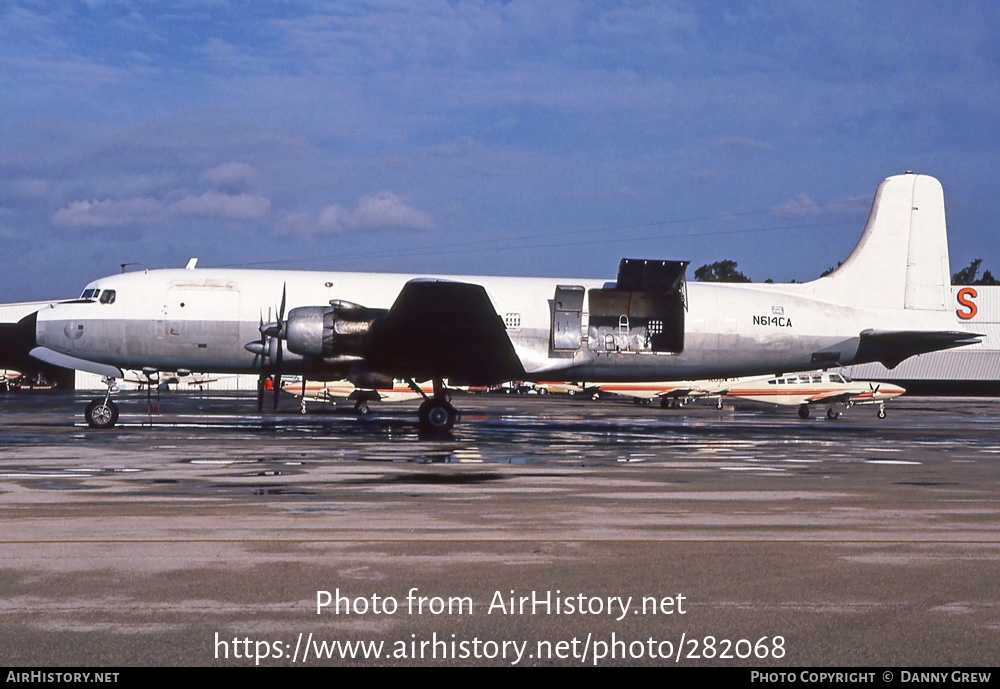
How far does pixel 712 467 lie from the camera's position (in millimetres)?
17703

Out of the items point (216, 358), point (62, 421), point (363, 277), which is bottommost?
point (62, 421)

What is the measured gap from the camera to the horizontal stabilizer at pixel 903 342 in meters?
28.6

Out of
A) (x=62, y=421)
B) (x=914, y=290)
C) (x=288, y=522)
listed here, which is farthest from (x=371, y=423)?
(x=288, y=522)

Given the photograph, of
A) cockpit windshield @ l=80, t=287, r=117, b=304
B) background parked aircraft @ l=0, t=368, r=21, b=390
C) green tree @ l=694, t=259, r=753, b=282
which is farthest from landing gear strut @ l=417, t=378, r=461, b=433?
green tree @ l=694, t=259, r=753, b=282

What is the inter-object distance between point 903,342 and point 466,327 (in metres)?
13.6

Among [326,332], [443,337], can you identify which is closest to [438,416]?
[443,337]

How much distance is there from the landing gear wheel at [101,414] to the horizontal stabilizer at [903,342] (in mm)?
21978

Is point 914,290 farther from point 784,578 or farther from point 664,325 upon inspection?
point 784,578

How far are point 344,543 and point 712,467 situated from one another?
9.91 metres

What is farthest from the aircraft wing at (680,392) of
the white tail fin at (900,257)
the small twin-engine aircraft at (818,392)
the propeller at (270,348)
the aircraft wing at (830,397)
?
the propeller at (270,348)

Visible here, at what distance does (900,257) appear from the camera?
2994cm

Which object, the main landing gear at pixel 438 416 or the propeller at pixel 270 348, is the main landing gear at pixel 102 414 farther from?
the main landing gear at pixel 438 416

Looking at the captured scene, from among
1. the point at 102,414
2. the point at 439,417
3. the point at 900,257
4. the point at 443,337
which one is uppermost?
the point at 900,257

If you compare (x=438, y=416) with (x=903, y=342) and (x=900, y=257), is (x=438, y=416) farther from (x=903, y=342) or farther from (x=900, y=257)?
(x=900, y=257)
